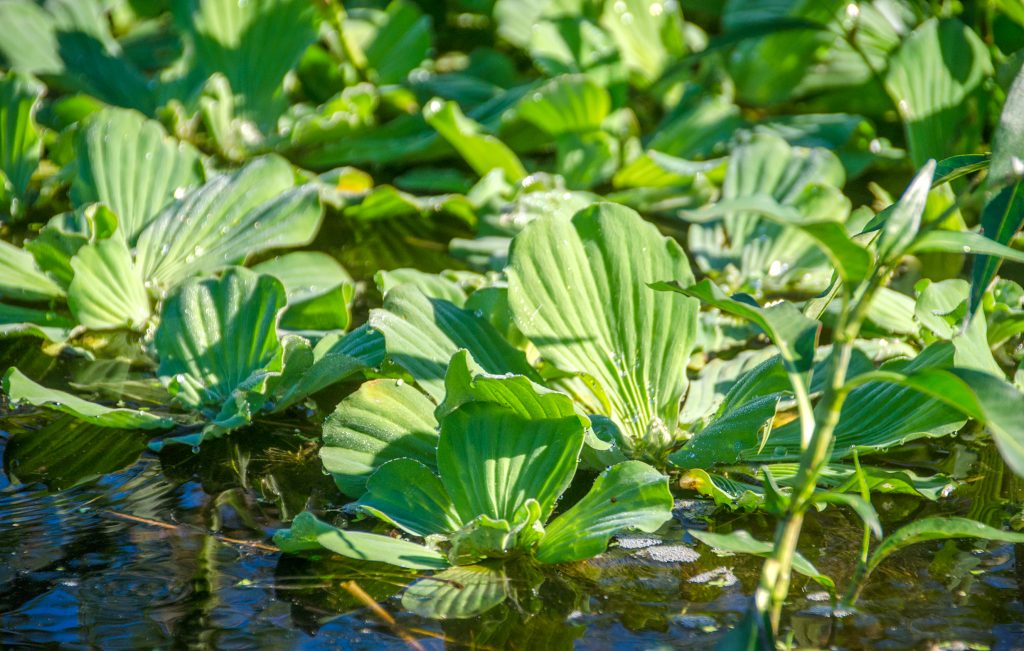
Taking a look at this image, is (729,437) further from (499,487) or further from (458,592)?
(458,592)

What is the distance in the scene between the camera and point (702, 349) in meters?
1.80

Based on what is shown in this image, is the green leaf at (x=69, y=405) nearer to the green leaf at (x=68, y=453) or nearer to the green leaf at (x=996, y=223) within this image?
the green leaf at (x=68, y=453)

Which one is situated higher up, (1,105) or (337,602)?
(1,105)

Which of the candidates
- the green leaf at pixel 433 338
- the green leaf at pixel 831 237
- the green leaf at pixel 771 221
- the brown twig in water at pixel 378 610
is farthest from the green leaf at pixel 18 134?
the green leaf at pixel 831 237

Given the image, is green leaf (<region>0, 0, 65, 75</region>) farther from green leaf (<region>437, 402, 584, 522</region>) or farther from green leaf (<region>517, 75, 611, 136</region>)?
green leaf (<region>437, 402, 584, 522</region>)

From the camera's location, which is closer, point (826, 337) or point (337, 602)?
point (337, 602)

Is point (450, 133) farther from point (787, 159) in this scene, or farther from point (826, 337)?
point (826, 337)

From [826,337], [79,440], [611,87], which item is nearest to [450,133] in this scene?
[611,87]

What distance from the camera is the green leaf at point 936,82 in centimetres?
226

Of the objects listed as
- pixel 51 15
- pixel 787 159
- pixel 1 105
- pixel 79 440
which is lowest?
pixel 79 440

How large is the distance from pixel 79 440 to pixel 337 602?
1.90ft

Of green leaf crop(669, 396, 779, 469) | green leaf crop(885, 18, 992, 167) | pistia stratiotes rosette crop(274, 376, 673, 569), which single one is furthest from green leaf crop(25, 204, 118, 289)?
green leaf crop(885, 18, 992, 167)

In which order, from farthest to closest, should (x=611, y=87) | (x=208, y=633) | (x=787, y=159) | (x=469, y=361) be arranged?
1. (x=611, y=87)
2. (x=787, y=159)
3. (x=469, y=361)
4. (x=208, y=633)

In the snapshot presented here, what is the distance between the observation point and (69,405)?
147 cm
